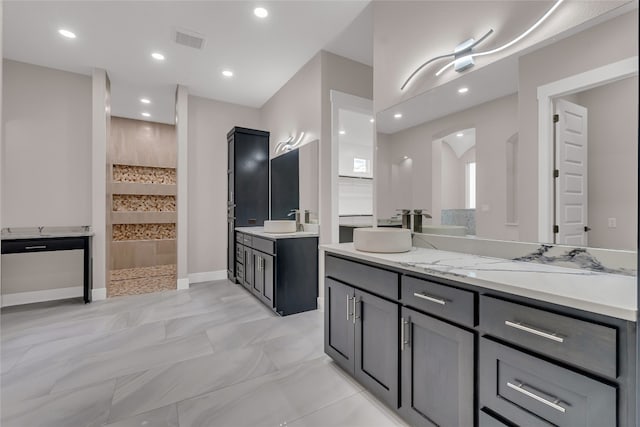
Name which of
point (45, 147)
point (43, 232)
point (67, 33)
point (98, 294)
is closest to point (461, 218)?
point (67, 33)

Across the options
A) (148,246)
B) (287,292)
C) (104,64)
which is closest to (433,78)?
(287,292)

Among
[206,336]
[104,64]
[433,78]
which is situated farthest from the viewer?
[104,64]

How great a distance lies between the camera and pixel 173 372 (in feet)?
6.86

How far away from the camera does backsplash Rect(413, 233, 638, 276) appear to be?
1.24 meters

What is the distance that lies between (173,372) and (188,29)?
123 inches

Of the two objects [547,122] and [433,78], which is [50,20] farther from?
[547,122]

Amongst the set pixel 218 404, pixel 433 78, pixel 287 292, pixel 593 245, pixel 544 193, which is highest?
pixel 433 78

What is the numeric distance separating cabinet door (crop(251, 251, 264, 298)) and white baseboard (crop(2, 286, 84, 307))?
7.78ft

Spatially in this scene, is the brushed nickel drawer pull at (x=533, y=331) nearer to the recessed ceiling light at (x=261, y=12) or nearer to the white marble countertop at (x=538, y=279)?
the white marble countertop at (x=538, y=279)

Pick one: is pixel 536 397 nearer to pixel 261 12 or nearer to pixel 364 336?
pixel 364 336

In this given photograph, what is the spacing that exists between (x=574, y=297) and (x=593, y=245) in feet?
1.93

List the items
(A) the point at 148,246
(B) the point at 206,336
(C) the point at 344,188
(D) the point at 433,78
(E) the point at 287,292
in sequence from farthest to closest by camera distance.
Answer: (A) the point at 148,246, (C) the point at 344,188, (E) the point at 287,292, (B) the point at 206,336, (D) the point at 433,78

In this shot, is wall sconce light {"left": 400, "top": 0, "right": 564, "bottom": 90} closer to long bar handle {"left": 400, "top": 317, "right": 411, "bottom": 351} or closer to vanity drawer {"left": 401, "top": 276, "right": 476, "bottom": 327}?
vanity drawer {"left": 401, "top": 276, "right": 476, "bottom": 327}

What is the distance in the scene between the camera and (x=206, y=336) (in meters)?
2.69
